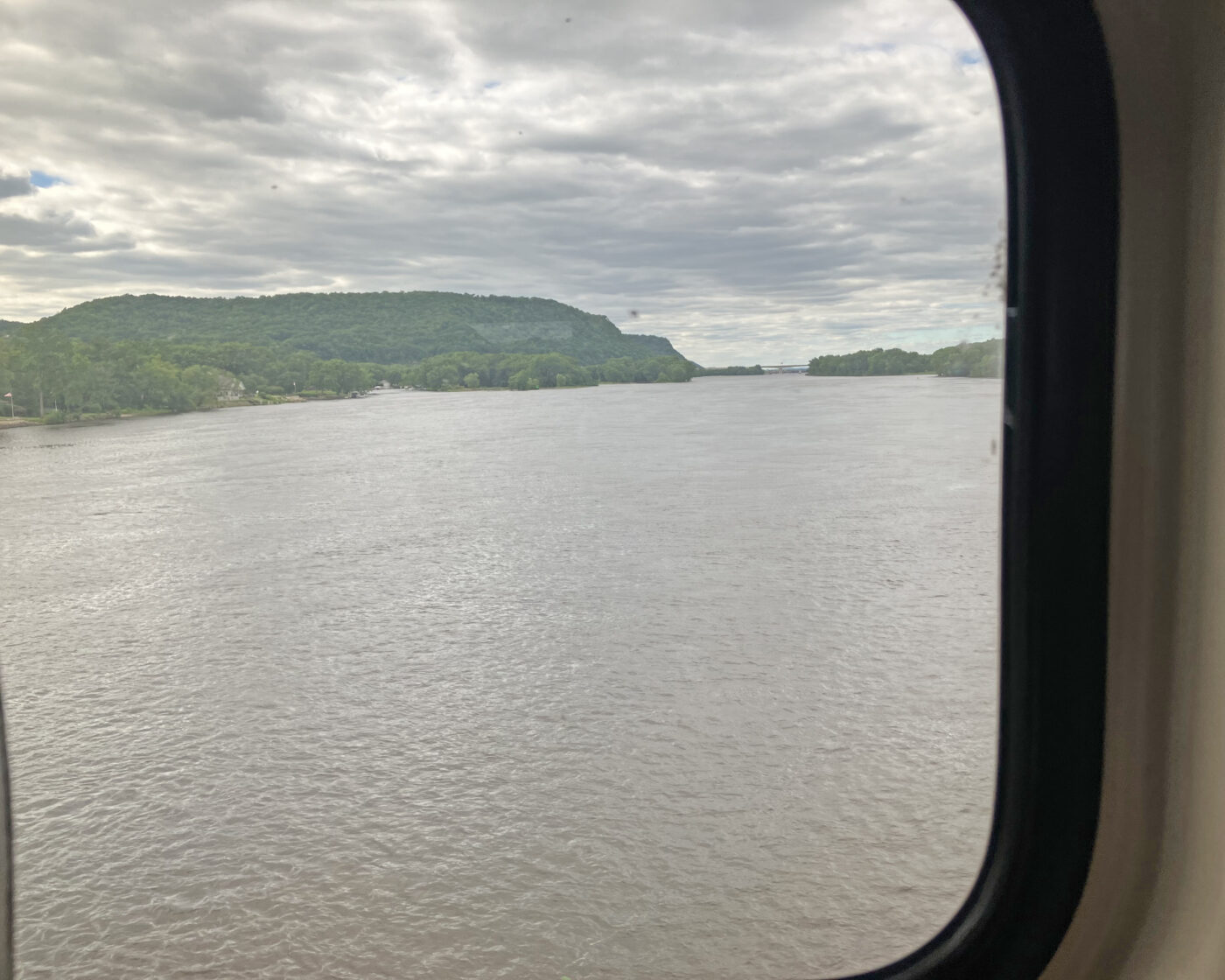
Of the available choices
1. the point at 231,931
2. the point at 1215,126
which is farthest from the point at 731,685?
the point at 1215,126

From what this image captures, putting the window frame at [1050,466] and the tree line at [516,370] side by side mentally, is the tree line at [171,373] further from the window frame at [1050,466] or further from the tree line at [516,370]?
the window frame at [1050,466]

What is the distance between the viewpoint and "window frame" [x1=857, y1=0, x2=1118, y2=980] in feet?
3.87

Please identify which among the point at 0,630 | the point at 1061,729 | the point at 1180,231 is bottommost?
the point at 0,630

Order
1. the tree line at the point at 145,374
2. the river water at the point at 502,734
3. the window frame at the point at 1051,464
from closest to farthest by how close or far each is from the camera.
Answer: the window frame at the point at 1051,464, the river water at the point at 502,734, the tree line at the point at 145,374

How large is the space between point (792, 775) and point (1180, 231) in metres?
3.44

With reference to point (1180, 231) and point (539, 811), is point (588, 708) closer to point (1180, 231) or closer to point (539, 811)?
point (539, 811)

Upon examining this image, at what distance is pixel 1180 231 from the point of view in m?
1.11

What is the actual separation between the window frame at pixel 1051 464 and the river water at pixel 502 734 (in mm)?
206

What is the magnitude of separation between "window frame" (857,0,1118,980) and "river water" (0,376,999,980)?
21 centimetres

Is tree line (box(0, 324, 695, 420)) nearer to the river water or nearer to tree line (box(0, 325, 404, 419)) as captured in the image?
tree line (box(0, 325, 404, 419))

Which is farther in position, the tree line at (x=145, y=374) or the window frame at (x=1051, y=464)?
the tree line at (x=145, y=374)

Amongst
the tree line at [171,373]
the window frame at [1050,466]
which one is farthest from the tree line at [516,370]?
the window frame at [1050,466]

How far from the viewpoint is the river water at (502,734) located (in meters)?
3.11

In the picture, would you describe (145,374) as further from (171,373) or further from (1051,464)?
(1051,464)
